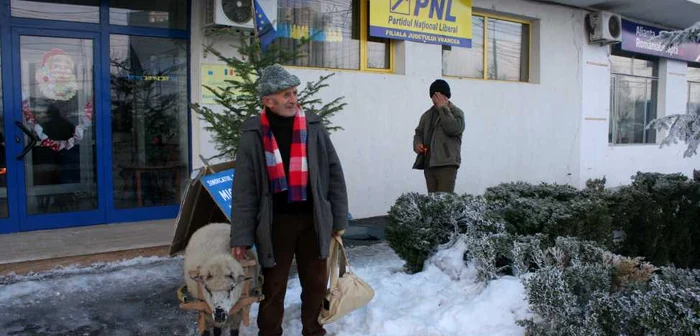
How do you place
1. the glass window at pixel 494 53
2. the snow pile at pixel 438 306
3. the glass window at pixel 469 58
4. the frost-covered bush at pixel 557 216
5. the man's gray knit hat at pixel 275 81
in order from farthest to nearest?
1. the glass window at pixel 494 53
2. the glass window at pixel 469 58
3. the frost-covered bush at pixel 557 216
4. the snow pile at pixel 438 306
5. the man's gray knit hat at pixel 275 81

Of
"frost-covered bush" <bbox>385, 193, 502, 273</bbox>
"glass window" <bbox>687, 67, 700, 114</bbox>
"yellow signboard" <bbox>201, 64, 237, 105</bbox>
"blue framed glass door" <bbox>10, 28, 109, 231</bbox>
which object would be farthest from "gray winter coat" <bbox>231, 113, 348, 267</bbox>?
"glass window" <bbox>687, 67, 700, 114</bbox>

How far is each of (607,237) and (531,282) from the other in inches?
78.3

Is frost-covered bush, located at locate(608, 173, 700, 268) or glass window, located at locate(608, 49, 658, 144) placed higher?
glass window, located at locate(608, 49, 658, 144)

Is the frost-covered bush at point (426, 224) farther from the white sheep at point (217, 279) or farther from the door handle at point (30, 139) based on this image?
the door handle at point (30, 139)

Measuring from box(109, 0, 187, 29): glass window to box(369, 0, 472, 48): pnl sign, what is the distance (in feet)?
9.18

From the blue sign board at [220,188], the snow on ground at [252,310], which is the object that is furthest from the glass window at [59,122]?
A: the blue sign board at [220,188]

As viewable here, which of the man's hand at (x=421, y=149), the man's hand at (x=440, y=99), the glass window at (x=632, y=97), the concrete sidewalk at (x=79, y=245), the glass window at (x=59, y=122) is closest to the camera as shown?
the concrete sidewalk at (x=79, y=245)

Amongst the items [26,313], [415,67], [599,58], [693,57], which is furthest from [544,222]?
[693,57]

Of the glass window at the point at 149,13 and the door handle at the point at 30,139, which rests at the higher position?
the glass window at the point at 149,13

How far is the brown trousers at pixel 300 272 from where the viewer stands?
3.65 m

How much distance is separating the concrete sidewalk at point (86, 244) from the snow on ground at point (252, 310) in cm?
32

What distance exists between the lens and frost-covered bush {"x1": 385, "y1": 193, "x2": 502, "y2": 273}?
5180mm

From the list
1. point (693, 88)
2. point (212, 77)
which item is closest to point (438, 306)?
point (212, 77)

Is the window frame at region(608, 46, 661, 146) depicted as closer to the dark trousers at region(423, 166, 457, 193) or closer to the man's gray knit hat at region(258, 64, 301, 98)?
the dark trousers at region(423, 166, 457, 193)
